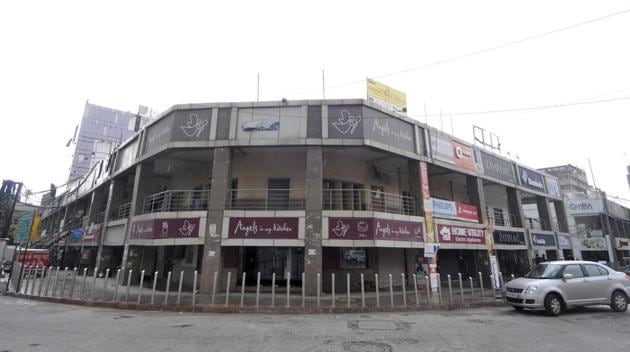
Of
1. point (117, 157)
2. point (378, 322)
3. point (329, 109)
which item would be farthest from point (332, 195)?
point (117, 157)

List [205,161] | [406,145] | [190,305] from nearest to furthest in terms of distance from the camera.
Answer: [190,305]
[406,145]
[205,161]

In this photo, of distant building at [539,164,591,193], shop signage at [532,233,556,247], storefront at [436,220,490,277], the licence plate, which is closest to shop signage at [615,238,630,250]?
shop signage at [532,233,556,247]

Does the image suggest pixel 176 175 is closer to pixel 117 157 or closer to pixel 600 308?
pixel 117 157

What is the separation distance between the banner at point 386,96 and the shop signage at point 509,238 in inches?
391

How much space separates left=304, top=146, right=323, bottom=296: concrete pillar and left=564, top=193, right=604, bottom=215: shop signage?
34879 mm

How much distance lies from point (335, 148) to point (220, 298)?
26.6 ft

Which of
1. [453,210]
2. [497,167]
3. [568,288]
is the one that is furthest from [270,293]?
[497,167]

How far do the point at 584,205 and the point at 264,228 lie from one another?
132 ft

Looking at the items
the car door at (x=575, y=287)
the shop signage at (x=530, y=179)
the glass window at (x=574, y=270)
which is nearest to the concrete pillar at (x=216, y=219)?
the car door at (x=575, y=287)

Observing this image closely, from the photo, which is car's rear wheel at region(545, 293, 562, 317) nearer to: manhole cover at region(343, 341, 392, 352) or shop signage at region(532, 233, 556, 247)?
manhole cover at region(343, 341, 392, 352)

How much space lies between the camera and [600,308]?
1168 centimetres

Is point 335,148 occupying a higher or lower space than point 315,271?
higher

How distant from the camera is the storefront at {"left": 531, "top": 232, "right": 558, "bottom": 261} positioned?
23.4m

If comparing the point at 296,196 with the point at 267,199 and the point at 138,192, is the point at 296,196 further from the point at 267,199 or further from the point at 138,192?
the point at 138,192
